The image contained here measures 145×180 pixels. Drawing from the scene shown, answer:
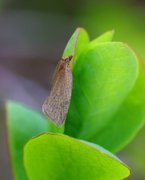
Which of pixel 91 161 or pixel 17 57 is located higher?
pixel 91 161

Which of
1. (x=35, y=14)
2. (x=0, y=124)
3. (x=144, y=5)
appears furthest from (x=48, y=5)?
(x=0, y=124)

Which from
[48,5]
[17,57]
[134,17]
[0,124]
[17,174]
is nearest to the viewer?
[17,174]

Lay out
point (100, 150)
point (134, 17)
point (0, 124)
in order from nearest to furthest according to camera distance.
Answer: point (100, 150) < point (0, 124) < point (134, 17)

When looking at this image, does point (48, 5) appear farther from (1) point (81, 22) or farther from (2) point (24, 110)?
(2) point (24, 110)

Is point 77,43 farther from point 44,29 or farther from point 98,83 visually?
point 44,29

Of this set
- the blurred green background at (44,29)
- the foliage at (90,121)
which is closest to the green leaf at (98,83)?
the foliage at (90,121)

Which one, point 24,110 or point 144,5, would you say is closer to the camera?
point 24,110

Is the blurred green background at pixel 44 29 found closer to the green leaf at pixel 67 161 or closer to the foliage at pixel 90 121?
the foliage at pixel 90 121
